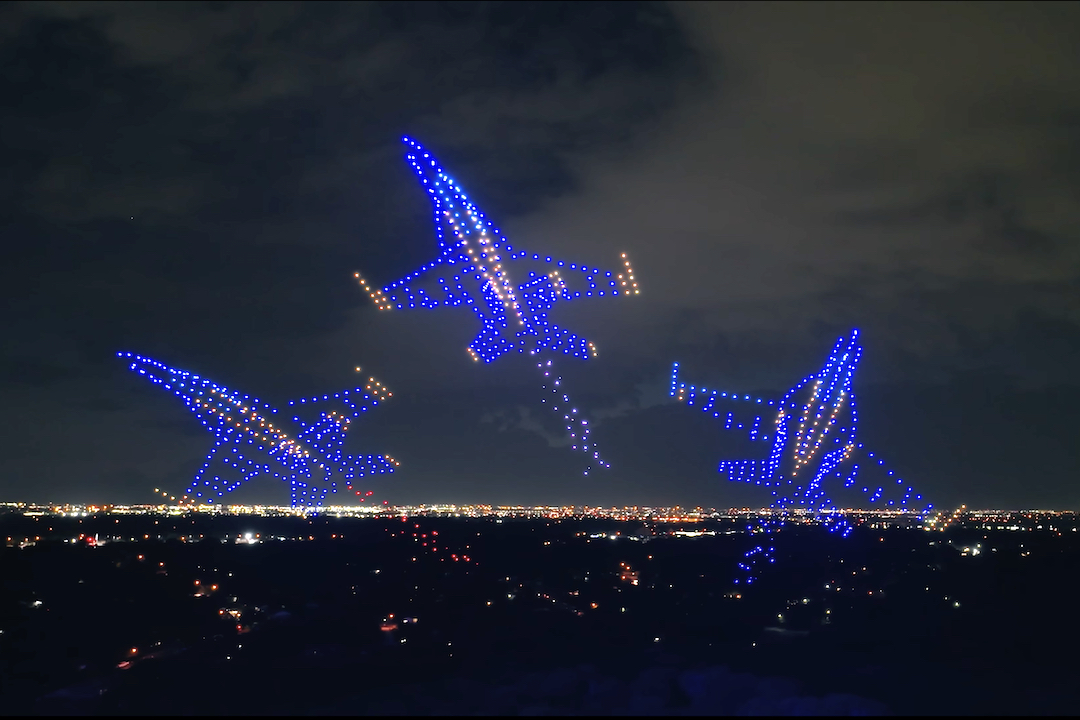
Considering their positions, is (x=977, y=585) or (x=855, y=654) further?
(x=977, y=585)

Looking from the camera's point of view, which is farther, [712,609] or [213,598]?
[213,598]

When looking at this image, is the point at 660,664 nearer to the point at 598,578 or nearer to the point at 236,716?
the point at 236,716

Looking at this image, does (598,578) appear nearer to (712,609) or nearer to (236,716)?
(712,609)

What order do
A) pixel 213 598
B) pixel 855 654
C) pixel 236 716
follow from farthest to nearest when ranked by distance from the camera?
pixel 213 598 < pixel 855 654 < pixel 236 716

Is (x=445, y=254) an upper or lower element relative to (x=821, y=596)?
upper

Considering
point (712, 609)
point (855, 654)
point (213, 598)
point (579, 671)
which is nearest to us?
point (579, 671)

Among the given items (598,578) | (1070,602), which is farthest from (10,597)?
(1070,602)

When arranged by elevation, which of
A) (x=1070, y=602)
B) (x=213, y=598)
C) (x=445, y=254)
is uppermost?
(x=445, y=254)

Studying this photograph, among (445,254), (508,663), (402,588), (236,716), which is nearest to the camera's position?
(445,254)

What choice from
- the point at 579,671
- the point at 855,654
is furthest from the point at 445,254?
the point at 855,654

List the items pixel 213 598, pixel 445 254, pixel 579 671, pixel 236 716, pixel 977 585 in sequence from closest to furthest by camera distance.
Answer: pixel 445 254
pixel 236 716
pixel 579 671
pixel 213 598
pixel 977 585
